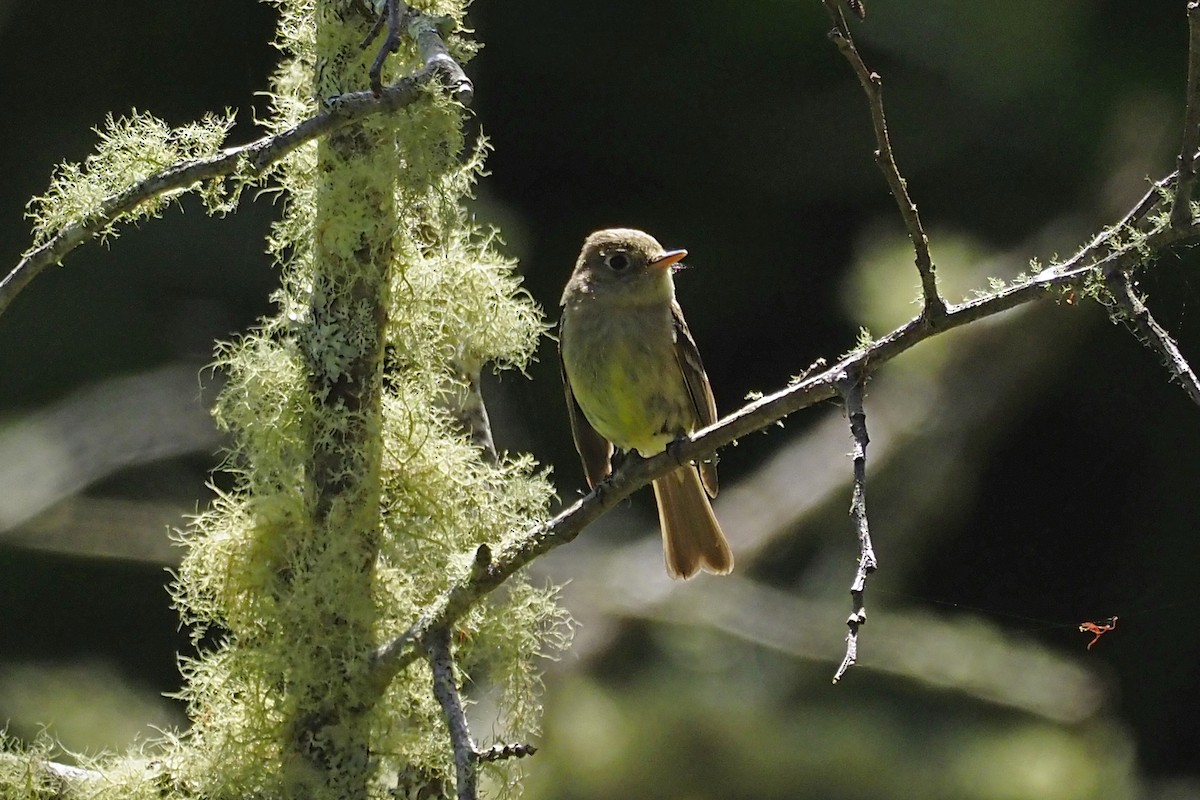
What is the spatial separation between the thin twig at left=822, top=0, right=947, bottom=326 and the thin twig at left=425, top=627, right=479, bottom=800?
1.00 metres

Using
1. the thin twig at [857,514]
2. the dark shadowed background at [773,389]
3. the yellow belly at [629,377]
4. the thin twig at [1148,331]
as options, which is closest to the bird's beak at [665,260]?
the yellow belly at [629,377]

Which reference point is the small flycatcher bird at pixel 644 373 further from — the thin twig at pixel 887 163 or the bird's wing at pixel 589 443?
the thin twig at pixel 887 163

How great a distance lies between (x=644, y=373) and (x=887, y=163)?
2277 millimetres

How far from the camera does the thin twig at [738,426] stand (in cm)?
217

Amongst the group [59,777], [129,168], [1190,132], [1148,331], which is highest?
[129,168]

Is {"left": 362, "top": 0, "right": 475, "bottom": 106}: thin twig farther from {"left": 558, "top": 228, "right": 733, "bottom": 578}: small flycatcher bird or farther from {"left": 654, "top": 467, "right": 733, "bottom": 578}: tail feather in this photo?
{"left": 654, "top": 467, "right": 733, "bottom": 578}: tail feather

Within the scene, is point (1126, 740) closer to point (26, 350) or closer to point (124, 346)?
point (124, 346)

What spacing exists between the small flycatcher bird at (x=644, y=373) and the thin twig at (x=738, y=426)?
121cm

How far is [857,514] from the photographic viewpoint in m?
2.00

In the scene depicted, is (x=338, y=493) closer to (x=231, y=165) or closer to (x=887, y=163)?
(x=231, y=165)

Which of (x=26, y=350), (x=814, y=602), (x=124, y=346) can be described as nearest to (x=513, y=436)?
(x=814, y=602)

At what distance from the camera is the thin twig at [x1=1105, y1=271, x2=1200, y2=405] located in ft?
6.38

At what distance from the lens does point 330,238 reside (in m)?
2.69

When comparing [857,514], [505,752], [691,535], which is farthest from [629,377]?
[857,514]
